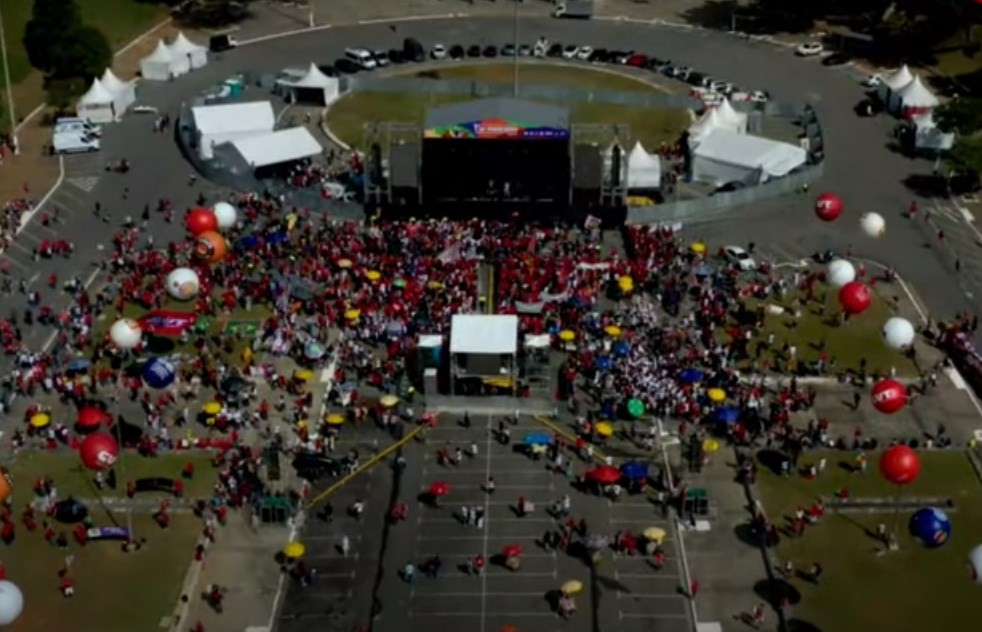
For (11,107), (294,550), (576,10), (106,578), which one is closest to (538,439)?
(294,550)

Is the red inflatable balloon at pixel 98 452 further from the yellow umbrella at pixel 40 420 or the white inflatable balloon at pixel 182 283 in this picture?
the white inflatable balloon at pixel 182 283

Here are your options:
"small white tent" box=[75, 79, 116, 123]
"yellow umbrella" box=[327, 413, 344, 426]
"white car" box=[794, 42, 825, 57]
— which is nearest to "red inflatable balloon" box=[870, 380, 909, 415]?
"yellow umbrella" box=[327, 413, 344, 426]

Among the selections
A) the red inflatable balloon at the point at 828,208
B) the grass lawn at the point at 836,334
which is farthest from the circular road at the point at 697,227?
the grass lawn at the point at 836,334

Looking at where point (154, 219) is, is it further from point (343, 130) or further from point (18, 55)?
point (18, 55)

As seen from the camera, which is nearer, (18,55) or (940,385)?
(940,385)

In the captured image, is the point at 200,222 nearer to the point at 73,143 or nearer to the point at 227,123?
the point at 227,123

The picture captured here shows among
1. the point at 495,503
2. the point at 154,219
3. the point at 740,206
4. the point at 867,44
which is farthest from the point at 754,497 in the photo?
the point at 867,44
